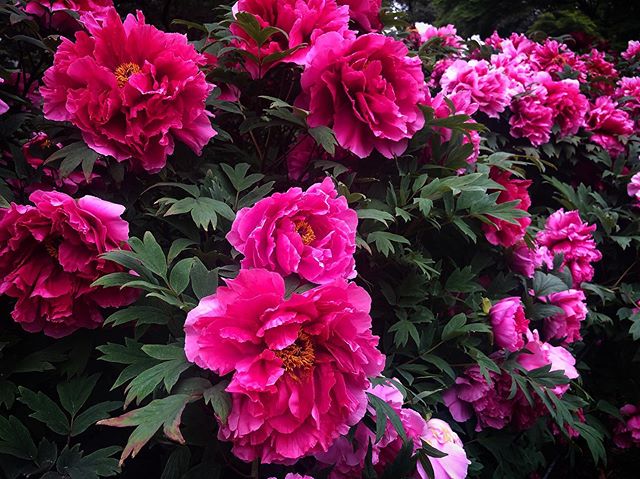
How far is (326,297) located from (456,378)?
0.70 m

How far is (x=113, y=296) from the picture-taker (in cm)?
101

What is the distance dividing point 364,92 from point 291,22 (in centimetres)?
24

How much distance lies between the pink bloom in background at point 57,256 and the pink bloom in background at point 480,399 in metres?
0.83

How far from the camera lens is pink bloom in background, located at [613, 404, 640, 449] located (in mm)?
2312

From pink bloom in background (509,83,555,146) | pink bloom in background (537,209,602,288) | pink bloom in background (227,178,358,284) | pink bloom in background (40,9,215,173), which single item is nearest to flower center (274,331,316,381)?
pink bloom in background (227,178,358,284)

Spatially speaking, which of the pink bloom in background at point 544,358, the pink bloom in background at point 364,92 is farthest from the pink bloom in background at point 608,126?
the pink bloom in background at point 364,92

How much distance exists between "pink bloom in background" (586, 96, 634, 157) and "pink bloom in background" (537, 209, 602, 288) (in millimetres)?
741

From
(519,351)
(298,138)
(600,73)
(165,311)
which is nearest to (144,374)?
(165,311)

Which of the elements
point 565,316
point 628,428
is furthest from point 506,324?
point 628,428

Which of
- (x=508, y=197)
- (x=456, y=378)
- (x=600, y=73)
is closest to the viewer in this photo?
(x=456, y=378)

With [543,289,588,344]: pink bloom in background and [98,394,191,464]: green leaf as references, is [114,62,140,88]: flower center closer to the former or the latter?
[98,394,191,464]: green leaf

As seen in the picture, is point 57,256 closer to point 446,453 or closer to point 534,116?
point 446,453

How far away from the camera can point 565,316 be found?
1.63 m

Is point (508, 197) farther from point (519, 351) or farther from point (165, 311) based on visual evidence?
point (165, 311)
